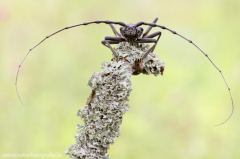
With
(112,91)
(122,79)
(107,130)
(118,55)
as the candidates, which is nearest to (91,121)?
(107,130)

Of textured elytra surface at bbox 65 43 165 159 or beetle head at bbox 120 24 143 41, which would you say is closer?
textured elytra surface at bbox 65 43 165 159

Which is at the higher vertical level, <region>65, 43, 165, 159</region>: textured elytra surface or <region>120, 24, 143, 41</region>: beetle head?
<region>120, 24, 143, 41</region>: beetle head

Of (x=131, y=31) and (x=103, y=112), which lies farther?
(x=131, y=31)

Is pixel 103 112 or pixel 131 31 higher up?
pixel 131 31

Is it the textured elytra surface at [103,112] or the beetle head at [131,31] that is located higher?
the beetle head at [131,31]

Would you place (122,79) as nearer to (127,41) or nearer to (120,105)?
(120,105)

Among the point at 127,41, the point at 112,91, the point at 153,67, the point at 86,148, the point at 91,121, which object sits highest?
the point at 127,41

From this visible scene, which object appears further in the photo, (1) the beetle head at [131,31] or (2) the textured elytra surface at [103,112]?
(1) the beetle head at [131,31]

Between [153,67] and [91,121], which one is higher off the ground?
[153,67]
